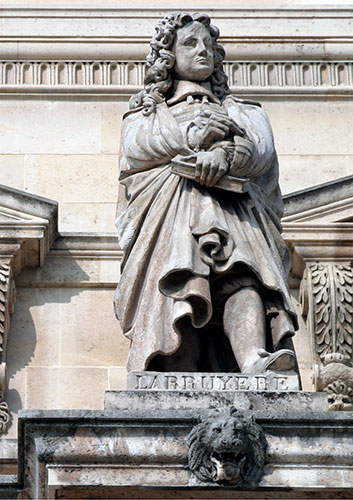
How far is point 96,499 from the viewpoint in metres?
14.0

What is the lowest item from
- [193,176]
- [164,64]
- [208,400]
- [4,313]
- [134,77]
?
[208,400]

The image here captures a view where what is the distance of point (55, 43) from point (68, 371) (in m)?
3.06

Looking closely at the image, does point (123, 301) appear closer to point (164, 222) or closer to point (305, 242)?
point (164, 222)

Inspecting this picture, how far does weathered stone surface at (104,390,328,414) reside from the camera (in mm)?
14375

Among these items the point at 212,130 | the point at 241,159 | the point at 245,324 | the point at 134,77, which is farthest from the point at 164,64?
the point at 134,77

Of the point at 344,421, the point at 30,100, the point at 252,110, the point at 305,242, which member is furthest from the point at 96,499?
the point at 30,100

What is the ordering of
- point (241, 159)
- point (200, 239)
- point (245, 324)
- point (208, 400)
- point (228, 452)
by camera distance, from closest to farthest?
point (228, 452) → point (208, 400) → point (245, 324) → point (200, 239) → point (241, 159)

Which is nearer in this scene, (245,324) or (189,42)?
(245,324)

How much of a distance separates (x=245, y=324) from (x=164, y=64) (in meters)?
2.01

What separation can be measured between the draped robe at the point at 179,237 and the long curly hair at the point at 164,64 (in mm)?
146

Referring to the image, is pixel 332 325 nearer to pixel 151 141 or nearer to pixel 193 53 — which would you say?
pixel 193 53

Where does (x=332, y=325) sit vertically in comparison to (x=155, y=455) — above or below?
above

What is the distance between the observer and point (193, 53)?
16.3 m

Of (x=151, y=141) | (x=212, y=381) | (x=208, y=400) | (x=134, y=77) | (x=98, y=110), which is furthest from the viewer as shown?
(x=134, y=77)
